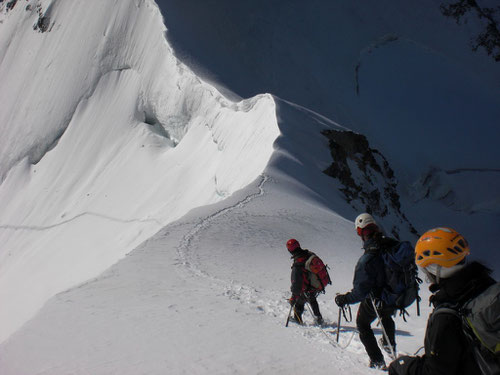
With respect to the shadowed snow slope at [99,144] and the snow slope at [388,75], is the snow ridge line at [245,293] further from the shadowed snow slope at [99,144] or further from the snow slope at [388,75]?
the snow slope at [388,75]

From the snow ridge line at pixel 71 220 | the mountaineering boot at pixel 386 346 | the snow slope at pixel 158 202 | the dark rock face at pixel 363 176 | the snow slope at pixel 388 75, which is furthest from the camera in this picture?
the snow slope at pixel 388 75

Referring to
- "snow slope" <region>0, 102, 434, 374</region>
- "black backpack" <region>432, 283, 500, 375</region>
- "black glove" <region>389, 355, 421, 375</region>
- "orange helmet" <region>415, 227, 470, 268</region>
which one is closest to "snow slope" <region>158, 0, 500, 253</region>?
"snow slope" <region>0, 102, 434, 374</region>

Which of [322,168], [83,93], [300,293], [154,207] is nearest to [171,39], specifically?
[83,93]

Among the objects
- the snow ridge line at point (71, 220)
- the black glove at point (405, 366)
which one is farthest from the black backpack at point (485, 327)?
the snow ridge line at point (71, 220)

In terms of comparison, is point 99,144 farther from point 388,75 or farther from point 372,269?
point 372,269

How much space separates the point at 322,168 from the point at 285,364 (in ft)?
A: 37.2

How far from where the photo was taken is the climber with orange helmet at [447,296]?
228 cm

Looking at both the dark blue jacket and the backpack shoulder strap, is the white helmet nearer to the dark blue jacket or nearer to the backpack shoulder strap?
the dark blue jacket

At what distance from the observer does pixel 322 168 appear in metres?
14.9

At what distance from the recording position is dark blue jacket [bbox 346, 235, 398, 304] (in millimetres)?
3887

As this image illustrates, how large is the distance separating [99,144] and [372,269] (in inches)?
892

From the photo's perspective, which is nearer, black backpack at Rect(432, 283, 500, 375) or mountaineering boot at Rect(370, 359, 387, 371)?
black backpack at Rect(432, 283, 500, 375)

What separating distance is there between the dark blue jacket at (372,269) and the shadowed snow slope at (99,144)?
28.8 feet

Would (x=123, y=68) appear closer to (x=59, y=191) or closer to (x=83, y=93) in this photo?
(x=83, y=93)
